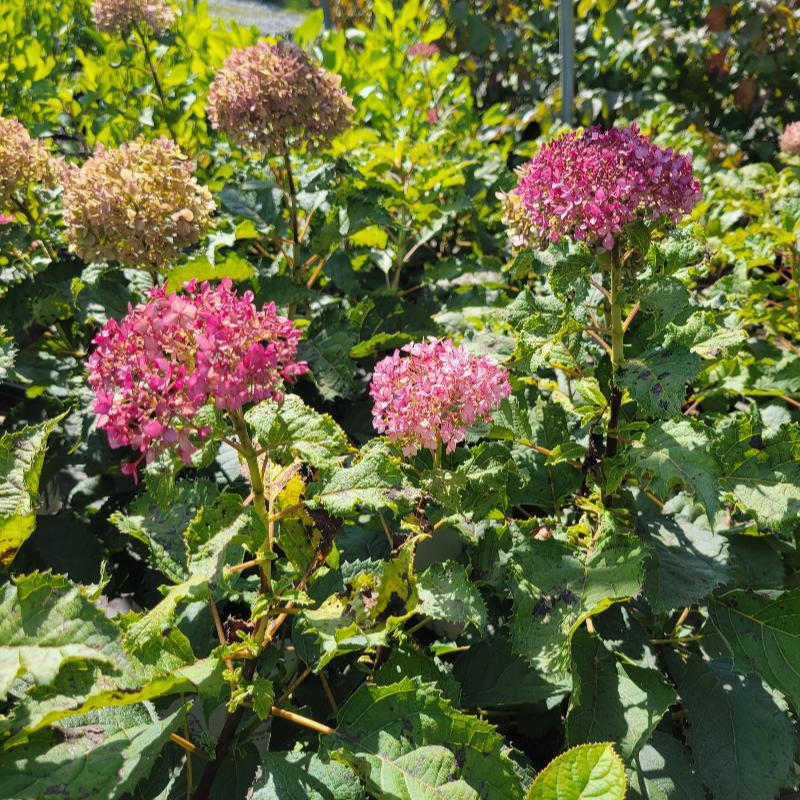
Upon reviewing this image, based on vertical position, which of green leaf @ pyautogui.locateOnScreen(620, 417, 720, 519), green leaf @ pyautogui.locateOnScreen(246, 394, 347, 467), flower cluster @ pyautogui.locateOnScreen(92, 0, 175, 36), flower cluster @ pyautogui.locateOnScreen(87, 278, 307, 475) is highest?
flower cluster @ pyautogui.locateOnScreen(92, 0, 175, 36)

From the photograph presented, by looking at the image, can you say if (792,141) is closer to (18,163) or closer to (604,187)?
(604,187)

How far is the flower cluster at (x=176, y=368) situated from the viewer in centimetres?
100

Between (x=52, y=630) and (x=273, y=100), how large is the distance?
1.39 metres

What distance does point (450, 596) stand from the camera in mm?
1158

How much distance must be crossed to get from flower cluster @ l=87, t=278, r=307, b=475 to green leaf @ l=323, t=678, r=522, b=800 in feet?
1.58

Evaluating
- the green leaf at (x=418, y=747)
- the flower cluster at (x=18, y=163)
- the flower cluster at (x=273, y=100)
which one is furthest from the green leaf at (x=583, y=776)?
the flower cluster at (x=18, y=163)

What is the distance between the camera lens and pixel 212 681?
1041 mm

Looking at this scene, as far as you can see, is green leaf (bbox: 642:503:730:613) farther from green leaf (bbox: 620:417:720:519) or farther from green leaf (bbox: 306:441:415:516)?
green leaf (bbox: 306:441:415:516)

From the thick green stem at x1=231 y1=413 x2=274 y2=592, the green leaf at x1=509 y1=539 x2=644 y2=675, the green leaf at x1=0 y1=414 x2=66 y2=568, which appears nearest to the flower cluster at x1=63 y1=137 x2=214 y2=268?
the green leaf at x1=0 y1=414 x2=66 y2=568

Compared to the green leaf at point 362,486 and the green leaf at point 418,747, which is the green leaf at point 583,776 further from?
the green leaf at point 362,486

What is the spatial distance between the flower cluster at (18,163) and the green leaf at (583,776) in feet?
5.81

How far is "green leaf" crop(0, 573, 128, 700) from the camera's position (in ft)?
2.83

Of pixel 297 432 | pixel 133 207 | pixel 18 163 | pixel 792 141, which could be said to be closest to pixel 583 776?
pixel 297 432

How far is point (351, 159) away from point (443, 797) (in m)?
2.21
